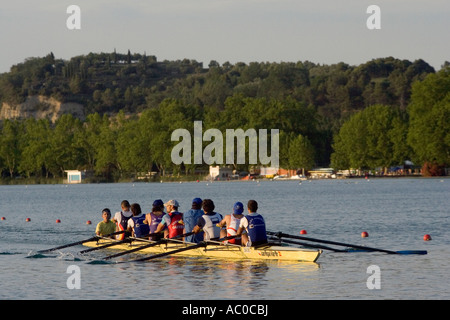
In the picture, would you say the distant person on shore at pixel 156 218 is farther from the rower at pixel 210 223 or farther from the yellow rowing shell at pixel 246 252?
the rower at pixel 210 223

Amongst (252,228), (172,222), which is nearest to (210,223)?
(252,228)

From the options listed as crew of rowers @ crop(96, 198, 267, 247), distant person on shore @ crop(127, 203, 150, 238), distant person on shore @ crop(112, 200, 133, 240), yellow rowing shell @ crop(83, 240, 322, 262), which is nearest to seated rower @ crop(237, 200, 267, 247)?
crew of rowers @ crop(96, 198, 267, 247)

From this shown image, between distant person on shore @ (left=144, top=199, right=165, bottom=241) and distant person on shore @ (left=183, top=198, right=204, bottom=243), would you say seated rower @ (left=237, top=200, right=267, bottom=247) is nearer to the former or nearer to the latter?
distant person on shore @ (left=183, top=198, right=204, bottom=243)

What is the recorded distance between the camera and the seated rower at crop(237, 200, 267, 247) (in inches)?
1024

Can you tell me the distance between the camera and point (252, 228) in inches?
1037

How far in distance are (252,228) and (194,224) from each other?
9.73 feet

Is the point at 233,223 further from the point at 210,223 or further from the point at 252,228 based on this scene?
the point at 210,223

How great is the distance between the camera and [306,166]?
17175 centimetres

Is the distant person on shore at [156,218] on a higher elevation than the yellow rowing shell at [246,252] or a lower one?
higher

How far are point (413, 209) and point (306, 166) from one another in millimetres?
112068

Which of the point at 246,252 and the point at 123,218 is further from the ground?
the point at 123,218

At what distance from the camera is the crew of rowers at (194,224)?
26469mm

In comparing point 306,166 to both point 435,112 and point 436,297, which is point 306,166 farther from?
point 436,297

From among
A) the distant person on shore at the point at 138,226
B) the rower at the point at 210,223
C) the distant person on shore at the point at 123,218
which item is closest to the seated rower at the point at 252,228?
the rower at the point at 210,223
